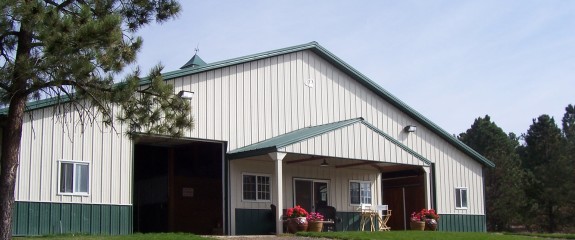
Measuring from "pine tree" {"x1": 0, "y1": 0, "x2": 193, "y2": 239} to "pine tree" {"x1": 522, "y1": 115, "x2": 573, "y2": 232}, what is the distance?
106ft

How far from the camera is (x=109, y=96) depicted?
1173cm

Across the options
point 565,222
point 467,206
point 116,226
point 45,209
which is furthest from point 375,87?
point 565,222

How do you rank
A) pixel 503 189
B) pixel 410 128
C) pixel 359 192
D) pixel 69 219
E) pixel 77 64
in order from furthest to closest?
pixel 503 189, pixel 410 128, pixel 359 192, pixel 69 219, pixel 77 64

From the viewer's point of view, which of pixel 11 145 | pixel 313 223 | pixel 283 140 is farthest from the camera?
pixel 283 140

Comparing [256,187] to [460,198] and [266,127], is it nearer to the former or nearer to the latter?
[266,127]

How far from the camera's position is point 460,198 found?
2606 centimetres

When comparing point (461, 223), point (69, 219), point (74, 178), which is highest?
point (74, 178)

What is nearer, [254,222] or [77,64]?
[77,64]

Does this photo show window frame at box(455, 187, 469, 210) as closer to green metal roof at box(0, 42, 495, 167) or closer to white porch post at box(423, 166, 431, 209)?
green metal roof at box(0, 42, 495, 167)

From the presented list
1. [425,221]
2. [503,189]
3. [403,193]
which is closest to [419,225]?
[425,221]

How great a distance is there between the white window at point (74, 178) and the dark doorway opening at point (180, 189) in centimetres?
522

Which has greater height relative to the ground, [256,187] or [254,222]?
[256,187]

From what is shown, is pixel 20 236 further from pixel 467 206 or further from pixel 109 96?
pixel 467 206

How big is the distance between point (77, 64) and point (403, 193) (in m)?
17.6
